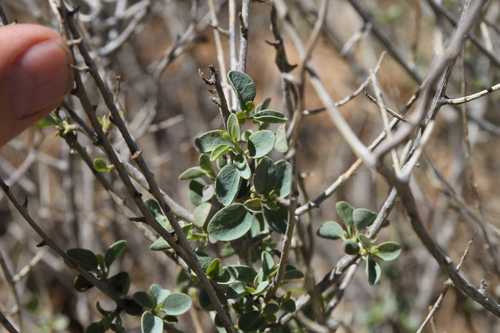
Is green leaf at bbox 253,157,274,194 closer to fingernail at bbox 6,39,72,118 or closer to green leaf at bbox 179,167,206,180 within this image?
green leaf at bbox 179,167,206,180

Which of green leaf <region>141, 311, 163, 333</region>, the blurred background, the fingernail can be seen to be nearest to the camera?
the fingernail

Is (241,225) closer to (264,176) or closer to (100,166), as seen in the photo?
(264,176)

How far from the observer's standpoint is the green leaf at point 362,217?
2.48 ft

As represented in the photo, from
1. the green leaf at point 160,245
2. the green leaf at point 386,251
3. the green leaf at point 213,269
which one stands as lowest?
the green leaf at point 213,269

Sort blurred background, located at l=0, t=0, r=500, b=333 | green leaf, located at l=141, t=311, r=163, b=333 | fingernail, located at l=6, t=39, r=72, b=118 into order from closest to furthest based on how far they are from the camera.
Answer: fingernail, located at l=6, t=39, r=72, b=118, green leaf, located at l=141, t=311, r=163, b=333, blurred background, located at l=0, t=0, r=500, b=333

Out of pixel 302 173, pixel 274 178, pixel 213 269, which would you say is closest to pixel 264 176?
pixel 274 178

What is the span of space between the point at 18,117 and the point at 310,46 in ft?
1.13

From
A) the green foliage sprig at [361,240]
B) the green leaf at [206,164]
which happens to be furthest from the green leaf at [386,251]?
the green leaf at [206,164]

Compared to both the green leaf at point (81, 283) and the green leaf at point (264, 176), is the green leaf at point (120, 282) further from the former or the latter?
the green leaf at point (264, 176)

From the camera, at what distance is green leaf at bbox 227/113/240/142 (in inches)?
28.2

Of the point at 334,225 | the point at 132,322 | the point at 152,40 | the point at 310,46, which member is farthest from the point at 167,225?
the point at 152,40

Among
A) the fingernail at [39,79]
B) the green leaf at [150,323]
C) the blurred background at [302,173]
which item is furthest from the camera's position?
the blurred background at [302,173]

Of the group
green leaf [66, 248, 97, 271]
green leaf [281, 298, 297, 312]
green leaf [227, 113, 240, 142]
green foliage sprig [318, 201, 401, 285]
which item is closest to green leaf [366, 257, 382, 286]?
green foliage sprig [318, 201, 401, 285]

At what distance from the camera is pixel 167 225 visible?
0.78 m
